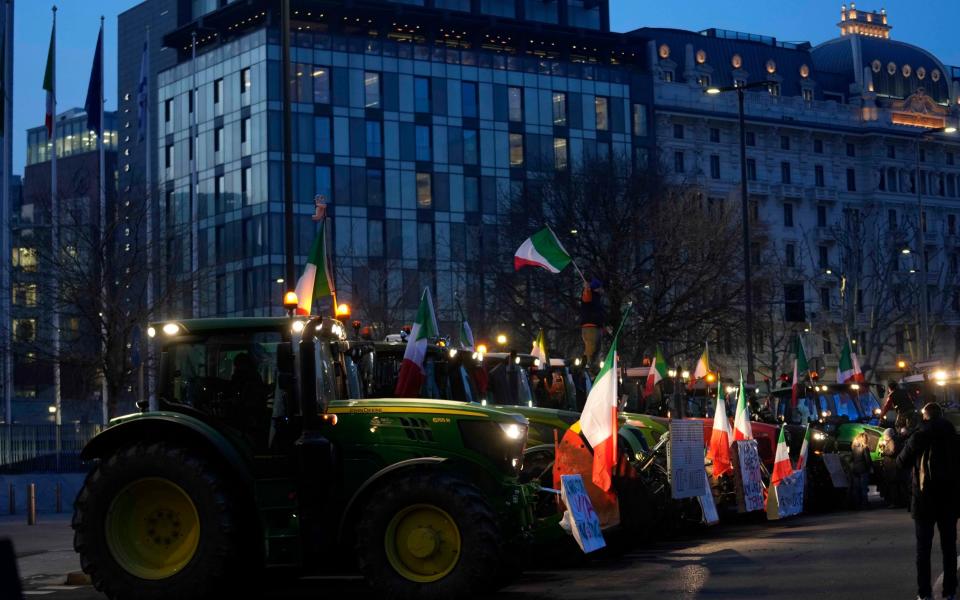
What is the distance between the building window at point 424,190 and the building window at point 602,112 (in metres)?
11.4

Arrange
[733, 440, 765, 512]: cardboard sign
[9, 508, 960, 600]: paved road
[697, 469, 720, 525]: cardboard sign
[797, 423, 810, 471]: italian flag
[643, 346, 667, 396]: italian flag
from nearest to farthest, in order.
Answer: [9, 508, 960, 600]: paved road < [697, 469, 720, 525]: cardboard sign < [733, 440, 765, 512]: cardboard sign < [797, 423, 810, 471]: italian flag < [643, 346, 667, 396]: italian flag

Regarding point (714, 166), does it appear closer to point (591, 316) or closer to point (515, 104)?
point (515, 104)

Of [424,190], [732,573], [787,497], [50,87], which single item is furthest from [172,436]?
[424,190]

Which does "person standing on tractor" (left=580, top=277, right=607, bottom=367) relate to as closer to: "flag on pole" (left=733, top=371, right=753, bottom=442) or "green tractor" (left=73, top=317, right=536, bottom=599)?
"flag on pole" (left=733, top=371, right=753, bottom=442)

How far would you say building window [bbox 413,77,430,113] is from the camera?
278 ft

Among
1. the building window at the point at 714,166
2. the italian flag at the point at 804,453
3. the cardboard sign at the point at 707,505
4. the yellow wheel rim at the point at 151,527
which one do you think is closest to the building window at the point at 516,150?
the building window at the point at 714,166

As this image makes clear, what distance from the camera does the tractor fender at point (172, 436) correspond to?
13.8 m

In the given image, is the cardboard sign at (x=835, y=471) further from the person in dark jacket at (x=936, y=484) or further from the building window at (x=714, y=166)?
the building window at (x=714, y=166)

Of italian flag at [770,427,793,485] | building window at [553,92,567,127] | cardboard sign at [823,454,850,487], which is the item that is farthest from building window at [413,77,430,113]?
italian flag at [770,427,793,485]

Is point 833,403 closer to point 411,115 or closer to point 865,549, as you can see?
point 865,549

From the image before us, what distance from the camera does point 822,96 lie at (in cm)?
10944

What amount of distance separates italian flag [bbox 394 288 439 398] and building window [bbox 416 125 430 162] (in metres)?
65.4

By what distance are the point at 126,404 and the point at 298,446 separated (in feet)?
178

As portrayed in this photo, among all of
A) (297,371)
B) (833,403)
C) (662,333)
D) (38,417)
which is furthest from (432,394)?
(38,417)
